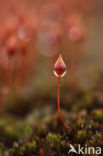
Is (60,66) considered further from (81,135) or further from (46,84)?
(46,84)

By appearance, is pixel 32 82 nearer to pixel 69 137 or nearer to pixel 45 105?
pixel 45 105

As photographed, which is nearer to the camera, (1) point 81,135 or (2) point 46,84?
(1) point 81,135

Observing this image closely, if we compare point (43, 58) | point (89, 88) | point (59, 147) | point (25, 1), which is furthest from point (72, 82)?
point (25, 1)

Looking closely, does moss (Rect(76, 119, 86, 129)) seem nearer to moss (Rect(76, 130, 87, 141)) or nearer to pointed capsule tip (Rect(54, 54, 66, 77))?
moss (Rect(76, 130, 87, 141))

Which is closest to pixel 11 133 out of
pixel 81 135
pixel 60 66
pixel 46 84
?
pixel 81 135

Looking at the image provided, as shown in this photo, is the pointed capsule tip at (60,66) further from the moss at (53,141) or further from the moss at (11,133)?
the moss at (11,133)

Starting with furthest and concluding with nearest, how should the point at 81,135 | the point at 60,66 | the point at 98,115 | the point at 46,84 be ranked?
the point at 46,84 < the point at 98,115 < the point at 81,135 < the point at 60,66

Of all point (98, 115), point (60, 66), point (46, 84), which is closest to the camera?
point (60, 66)

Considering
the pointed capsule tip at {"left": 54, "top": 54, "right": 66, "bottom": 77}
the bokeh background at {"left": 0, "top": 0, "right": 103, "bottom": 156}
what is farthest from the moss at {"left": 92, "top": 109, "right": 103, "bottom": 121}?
the pointed capsule tip at {"left": 54, "top": 54, "right": 66, "bottom": 77}
